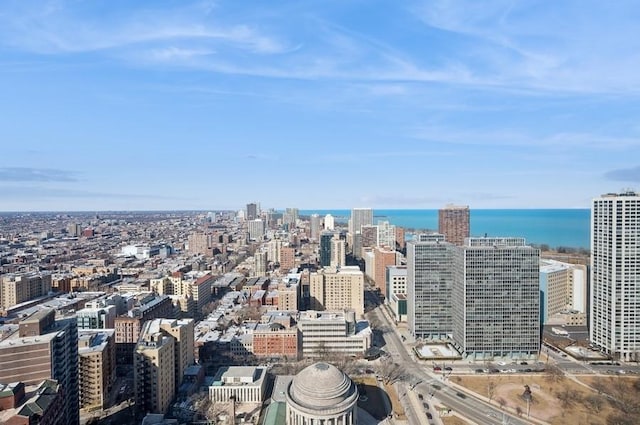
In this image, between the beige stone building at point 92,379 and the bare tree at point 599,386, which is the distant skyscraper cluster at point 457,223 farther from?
the beige stone building at point 92,379

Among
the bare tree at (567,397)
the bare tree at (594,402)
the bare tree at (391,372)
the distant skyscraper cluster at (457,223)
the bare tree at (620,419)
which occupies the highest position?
the distant skyscraper cluster at (457,223)

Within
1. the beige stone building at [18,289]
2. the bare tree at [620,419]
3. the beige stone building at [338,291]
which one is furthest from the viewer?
the beige stone building at [338,291]

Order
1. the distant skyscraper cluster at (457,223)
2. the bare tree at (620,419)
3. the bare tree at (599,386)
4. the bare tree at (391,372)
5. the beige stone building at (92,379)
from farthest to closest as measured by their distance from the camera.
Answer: the distant skyscraper cluster at (457,223) < the bare tree at (391,372) < the bare tree at (599,386) < the beige stone building at (92,379) < the bare tree at (620,419)

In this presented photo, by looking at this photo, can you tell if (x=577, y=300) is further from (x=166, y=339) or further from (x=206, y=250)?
(x=206, y=250)

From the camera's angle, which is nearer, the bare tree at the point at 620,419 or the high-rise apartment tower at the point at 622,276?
the bare tree at the point at 620,419

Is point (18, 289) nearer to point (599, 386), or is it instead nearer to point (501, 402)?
point (501, 402)

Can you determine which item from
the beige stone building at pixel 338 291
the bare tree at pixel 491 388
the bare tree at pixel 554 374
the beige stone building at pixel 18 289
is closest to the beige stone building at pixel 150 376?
the bare tree at pixel 491 388

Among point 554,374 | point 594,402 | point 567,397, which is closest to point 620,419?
point 594,402

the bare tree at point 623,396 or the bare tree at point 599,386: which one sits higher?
the bare tree at point 623,396
